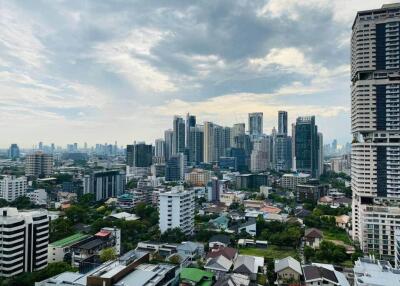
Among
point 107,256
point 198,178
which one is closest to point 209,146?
point 198,178

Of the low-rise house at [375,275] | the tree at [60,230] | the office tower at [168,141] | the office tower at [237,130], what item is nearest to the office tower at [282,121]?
the office tower at [237,130]

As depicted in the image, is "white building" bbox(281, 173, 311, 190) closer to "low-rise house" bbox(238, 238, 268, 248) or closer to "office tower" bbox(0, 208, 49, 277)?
"low-rise house" bbox(238, 238, 268, 248)

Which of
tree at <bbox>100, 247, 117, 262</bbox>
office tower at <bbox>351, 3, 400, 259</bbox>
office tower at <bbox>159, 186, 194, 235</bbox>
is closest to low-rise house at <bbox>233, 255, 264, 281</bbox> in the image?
tree at <bbox>100, 247, 117, 262</bbox>

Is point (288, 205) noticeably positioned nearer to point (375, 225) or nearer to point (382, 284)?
point (375, 225)

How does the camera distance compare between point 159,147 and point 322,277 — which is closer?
point 322,277

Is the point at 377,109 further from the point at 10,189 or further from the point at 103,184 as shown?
the point at 10,189
